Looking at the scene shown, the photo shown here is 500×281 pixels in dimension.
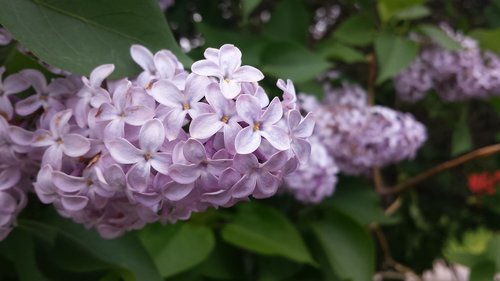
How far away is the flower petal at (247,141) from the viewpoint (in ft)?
1.71

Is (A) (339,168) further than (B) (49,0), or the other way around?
(A) (339,168)

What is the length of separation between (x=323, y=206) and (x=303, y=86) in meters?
0.25

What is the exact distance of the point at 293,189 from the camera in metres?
1.25

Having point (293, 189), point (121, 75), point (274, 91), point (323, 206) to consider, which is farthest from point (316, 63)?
point (121, 75)

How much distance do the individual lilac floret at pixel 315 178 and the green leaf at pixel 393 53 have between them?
0.61 ft

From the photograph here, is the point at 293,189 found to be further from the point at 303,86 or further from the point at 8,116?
the point at 8,116

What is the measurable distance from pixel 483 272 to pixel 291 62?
1.74 ft

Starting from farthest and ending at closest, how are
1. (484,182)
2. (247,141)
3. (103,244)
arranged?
(484,182) → (103,244) → (247,141)

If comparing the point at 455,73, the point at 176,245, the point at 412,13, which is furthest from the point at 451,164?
the point at 176,245

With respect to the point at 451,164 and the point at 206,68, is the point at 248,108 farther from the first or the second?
the point at 451,164

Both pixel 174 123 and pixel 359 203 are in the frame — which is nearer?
pixel 174 123

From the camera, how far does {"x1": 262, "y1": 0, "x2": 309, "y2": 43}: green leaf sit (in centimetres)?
139

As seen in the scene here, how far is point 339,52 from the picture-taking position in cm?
→ 137

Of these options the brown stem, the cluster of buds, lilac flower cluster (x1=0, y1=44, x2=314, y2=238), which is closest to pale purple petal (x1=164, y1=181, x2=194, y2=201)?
lilac flower cluster (x1=0, y1=44, x2=314, y2=238)
